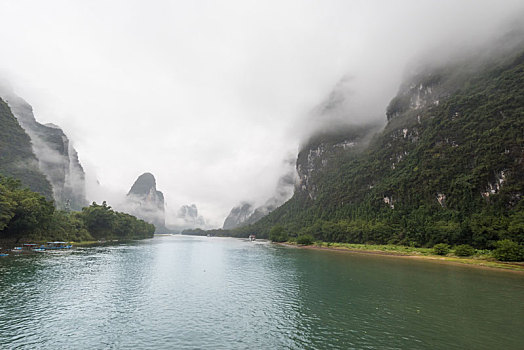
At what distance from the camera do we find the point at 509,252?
7106 cm

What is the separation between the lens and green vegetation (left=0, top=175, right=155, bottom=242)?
77.7 metres

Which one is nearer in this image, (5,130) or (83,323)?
(83,323)

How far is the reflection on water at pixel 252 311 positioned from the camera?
23469mm

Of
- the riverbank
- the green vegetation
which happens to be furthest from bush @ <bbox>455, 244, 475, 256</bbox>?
the green vegetation

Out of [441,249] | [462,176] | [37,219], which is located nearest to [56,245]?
[37,219]

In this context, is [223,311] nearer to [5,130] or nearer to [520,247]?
[520,247]

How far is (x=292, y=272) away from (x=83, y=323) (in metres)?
44.1

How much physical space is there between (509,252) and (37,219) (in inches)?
5729

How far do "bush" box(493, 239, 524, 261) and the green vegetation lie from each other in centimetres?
13570

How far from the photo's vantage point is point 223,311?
31953 millimetres

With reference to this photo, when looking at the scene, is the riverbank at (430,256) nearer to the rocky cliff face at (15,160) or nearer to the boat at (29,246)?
the boat at (29,246)

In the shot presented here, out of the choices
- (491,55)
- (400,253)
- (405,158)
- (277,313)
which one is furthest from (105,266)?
(491,55)

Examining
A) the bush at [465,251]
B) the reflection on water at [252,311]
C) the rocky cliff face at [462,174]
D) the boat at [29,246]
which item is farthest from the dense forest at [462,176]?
the boat at [29,246]

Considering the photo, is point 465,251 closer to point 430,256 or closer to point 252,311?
point 430,256
